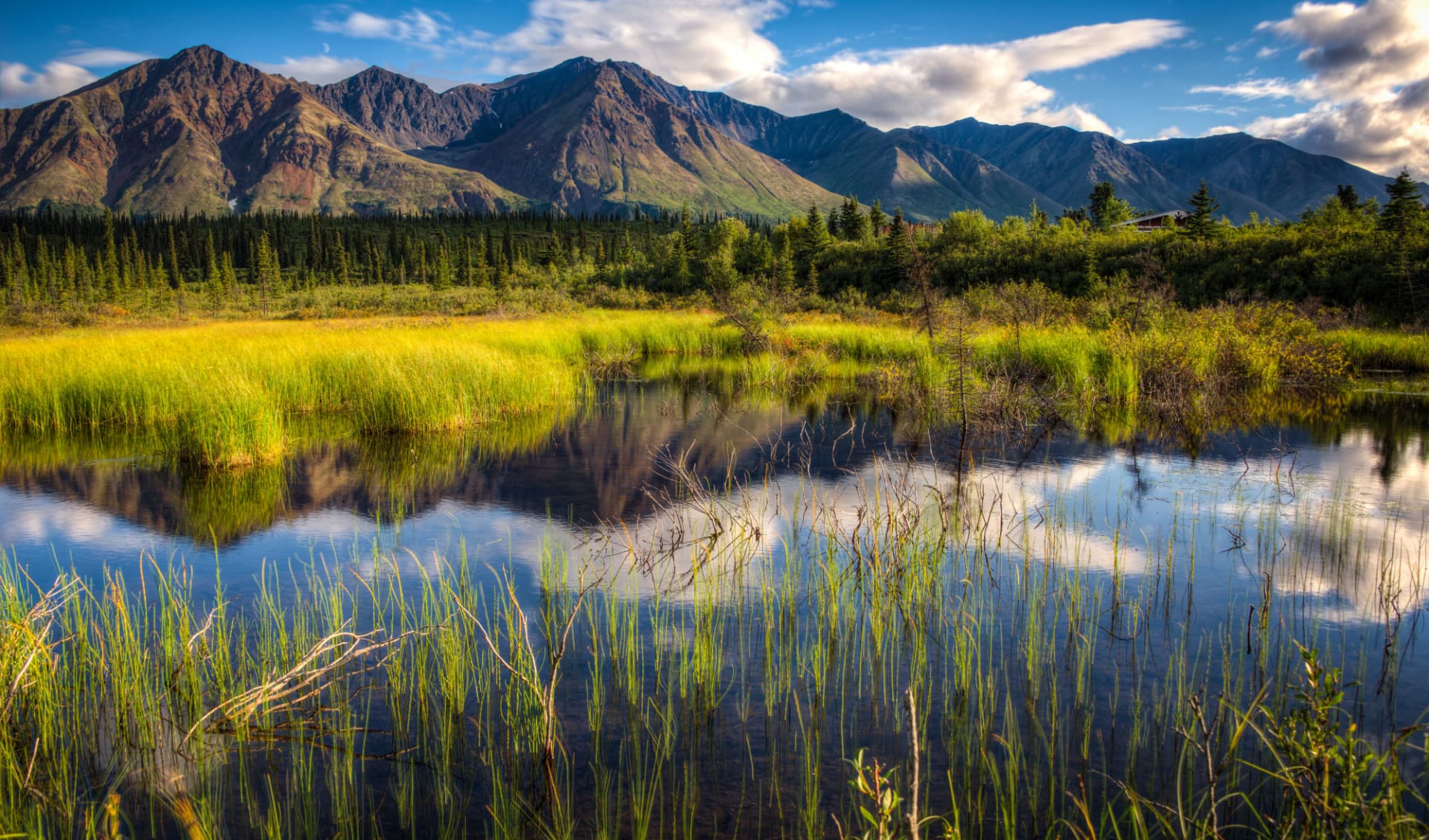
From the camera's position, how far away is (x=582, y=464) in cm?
1230

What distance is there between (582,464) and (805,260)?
4636cm

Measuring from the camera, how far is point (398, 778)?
413 cm

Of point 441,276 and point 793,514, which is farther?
point 441,276

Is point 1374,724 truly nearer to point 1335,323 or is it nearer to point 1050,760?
point 1050,760

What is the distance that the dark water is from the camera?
5.23m

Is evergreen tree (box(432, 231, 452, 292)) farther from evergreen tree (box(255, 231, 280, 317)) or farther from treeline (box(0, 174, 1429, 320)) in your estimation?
evergreen tree (box(255, 231, 280, 317))

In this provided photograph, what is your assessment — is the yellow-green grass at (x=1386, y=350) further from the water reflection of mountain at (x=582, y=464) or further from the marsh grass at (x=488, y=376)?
the water reflection of mountain at (x=582, y=464)

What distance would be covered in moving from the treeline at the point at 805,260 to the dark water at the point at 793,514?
3469 millimetres

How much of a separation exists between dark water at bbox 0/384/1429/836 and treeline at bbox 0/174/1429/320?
3469mm

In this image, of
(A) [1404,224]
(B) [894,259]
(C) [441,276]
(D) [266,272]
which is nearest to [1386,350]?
(A) [1404,224]

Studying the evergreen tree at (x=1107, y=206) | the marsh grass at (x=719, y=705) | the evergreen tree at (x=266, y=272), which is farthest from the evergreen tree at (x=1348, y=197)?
the evergreen tree at (x=266, y=272)

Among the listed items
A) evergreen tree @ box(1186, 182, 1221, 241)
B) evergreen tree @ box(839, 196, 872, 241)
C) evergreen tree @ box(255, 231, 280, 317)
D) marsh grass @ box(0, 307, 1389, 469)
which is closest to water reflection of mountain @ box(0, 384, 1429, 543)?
marsh grass @ box(0, 307, 1389, 469)

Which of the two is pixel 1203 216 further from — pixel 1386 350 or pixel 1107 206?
pixel 1386 350

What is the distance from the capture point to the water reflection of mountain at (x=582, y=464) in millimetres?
9719
